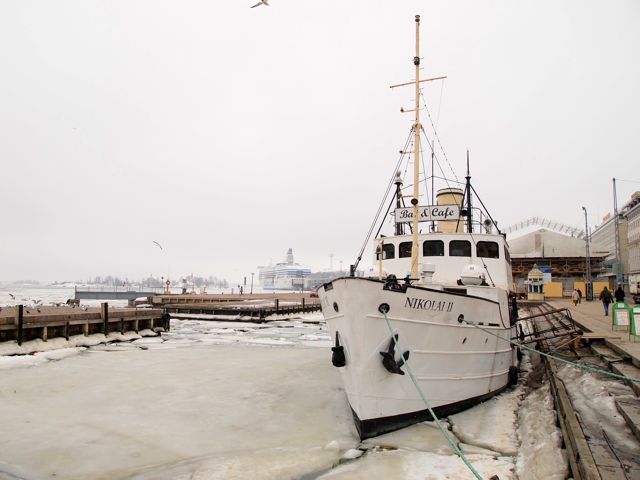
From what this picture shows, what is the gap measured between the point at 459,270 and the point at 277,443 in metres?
7.02

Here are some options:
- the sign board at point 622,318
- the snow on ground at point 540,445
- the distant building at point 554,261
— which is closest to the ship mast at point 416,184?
the snow on ground at point 540,445

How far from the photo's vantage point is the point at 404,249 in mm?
12328

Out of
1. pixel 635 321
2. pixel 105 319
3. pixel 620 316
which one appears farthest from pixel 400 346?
pixel 105 319

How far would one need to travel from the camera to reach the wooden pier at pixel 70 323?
1591 centimetres

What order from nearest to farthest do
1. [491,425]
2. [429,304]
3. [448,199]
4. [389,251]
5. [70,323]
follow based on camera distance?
[429,304], [491,425], [389,251], [448,199], [70,323]

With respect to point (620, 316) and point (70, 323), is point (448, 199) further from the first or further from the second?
point (70, 323)

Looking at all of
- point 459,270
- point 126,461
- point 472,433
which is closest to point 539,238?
point 459,270

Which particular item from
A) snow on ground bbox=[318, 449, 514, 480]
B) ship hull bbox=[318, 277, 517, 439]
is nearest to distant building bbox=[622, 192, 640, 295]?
ship hull bbox=[318, 277, 517, 439]

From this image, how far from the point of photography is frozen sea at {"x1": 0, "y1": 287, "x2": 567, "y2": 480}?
5.94m

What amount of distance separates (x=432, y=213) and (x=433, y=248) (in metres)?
1.04

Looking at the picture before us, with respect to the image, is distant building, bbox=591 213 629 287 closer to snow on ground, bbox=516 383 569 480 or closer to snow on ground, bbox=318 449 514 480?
snow on ground, bbox=516 383 569 480

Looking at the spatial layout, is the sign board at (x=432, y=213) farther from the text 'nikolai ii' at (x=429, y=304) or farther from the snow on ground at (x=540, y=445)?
the snow on ground at (x=540, y=445)

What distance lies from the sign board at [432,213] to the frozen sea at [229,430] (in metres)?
4.94

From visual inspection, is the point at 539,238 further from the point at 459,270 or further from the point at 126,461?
the point at 126,461
